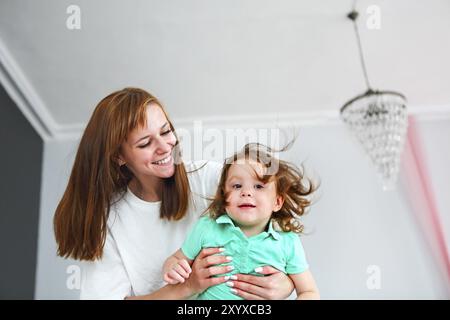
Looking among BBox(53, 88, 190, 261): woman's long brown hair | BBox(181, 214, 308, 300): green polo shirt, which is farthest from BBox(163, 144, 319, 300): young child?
BBox(53, 88, 190, 261): woman's long brown hair

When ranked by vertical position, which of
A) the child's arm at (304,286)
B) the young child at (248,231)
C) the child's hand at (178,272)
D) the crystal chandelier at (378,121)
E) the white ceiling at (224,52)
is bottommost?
the child's arm at (304,286)

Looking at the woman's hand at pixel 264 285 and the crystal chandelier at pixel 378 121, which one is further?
the crystal chandelier at pixel 378 121

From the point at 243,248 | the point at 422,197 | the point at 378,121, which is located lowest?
the point at 243,248

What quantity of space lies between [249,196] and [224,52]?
2.07 ft

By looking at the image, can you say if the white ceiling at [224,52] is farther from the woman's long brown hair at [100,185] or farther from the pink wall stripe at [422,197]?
the woman's long brown hair at [100,185]

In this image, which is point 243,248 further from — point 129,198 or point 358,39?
point 358,39

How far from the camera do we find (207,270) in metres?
1.27

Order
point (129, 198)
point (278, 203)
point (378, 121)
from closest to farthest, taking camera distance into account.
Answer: point (278, 203) → point (129, 198) → point (378, 121)

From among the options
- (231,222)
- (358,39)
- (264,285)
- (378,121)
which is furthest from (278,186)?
(358,39)

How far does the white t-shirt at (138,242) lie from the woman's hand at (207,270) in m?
0.15

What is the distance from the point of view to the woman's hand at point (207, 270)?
4.17 ft

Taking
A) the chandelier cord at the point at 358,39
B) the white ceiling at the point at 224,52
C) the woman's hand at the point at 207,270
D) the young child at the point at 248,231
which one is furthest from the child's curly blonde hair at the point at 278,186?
the chandelier cord at the point at 358,39

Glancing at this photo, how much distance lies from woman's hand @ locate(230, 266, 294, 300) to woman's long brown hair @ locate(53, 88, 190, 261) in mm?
268

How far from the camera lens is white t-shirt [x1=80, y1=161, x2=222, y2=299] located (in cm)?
141
